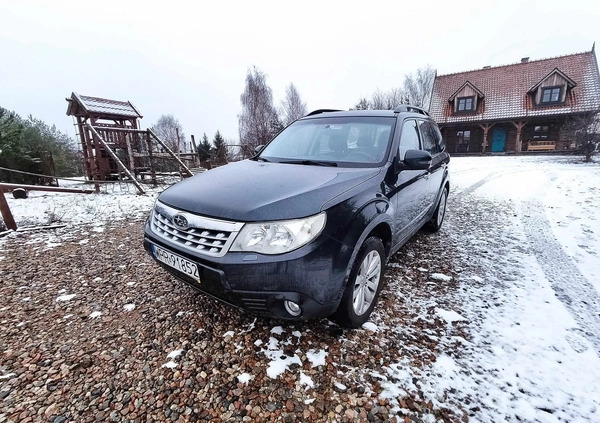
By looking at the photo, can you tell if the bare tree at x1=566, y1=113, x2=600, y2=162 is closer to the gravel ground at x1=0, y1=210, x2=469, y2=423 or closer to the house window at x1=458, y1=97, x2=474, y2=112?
the house window at x1=458, y1=97, x2=474, y2=112

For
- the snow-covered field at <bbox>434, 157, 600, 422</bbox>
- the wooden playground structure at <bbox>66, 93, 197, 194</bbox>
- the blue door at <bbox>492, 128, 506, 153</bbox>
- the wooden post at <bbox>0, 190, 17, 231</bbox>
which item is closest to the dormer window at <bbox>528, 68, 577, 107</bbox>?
the blue door at <bbox>492, 128, 506, 153</bbox>

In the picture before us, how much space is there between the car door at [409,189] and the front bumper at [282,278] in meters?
1.13

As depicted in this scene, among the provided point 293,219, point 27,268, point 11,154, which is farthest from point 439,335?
point 11,154

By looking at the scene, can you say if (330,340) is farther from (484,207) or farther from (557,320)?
(484,207)

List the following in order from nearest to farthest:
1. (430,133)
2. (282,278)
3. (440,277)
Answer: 1. (282,278)
2. (440,277)
3. (430,133)

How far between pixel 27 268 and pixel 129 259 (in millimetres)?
1128

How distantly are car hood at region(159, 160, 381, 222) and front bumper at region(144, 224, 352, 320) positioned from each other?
0.82 feet

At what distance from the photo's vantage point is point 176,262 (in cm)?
213

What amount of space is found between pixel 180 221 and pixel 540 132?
2835cm

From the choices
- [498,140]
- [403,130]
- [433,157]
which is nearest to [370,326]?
[403,130]

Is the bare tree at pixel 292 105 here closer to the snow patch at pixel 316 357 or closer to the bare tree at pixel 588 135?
the bare tree at pixel 588 135

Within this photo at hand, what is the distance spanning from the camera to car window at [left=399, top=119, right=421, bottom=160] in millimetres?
2966

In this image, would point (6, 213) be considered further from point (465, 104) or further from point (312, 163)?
point (465, 104)

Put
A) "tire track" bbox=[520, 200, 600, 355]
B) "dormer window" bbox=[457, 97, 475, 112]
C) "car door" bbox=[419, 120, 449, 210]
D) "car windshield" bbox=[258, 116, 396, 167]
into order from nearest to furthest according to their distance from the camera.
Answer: "tire track" bbox=[520, 200, 600, 355] → "car windshield" bbox=[258, 116, 396, 167] → "car door" bbox=[419, 120, 449, 210] → "dormer window" bbox=[457, 97, 475, 112]
